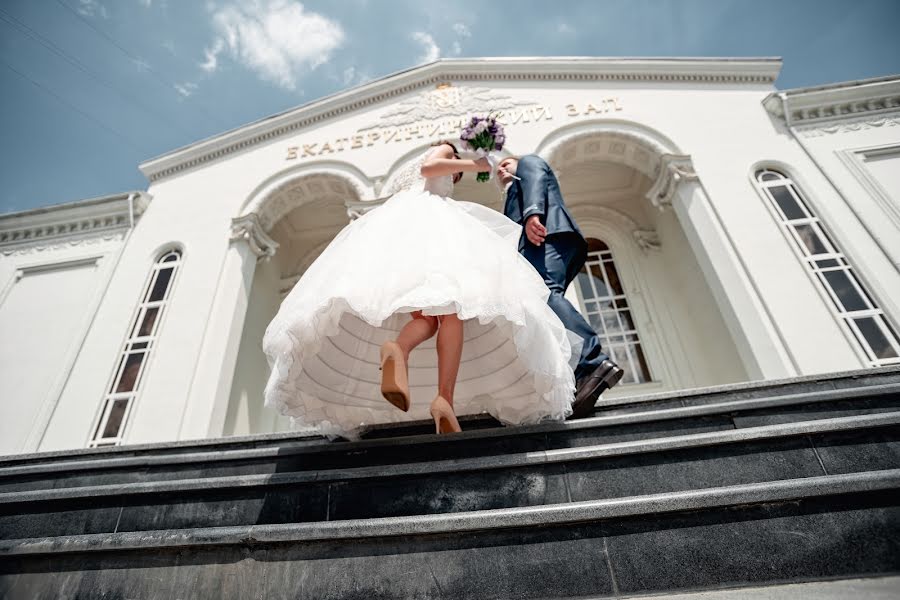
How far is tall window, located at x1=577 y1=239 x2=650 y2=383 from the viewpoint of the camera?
764cm

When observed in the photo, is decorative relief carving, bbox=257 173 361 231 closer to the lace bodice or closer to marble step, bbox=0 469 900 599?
the lace bodice

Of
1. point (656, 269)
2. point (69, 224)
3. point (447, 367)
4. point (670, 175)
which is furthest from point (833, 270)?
point (69, 224)

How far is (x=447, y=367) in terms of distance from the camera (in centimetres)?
198

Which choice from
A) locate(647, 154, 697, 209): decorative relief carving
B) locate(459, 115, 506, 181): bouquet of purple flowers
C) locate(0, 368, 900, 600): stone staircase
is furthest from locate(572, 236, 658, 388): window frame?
locate(0, 368, 900, 600): stone staircase

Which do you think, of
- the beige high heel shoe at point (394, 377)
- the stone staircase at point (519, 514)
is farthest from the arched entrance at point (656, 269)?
the beige high heel shoe at point (394, 377)

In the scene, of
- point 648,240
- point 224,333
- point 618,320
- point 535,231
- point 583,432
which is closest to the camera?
point 583,432

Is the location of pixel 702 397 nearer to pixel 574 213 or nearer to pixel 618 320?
pixel 618 320

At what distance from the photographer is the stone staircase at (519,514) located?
1415 millimetres

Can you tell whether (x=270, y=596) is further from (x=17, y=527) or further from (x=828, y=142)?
(x=828, y=142)

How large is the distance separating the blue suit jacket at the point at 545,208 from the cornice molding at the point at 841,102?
6069 mm

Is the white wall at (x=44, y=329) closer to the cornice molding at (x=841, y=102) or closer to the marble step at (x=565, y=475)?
the marble step at (x=565, y=475)

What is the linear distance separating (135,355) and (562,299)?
6.40m

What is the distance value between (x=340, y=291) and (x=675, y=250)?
7618 millimetres

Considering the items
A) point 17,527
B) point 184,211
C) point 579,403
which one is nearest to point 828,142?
point 579,403
